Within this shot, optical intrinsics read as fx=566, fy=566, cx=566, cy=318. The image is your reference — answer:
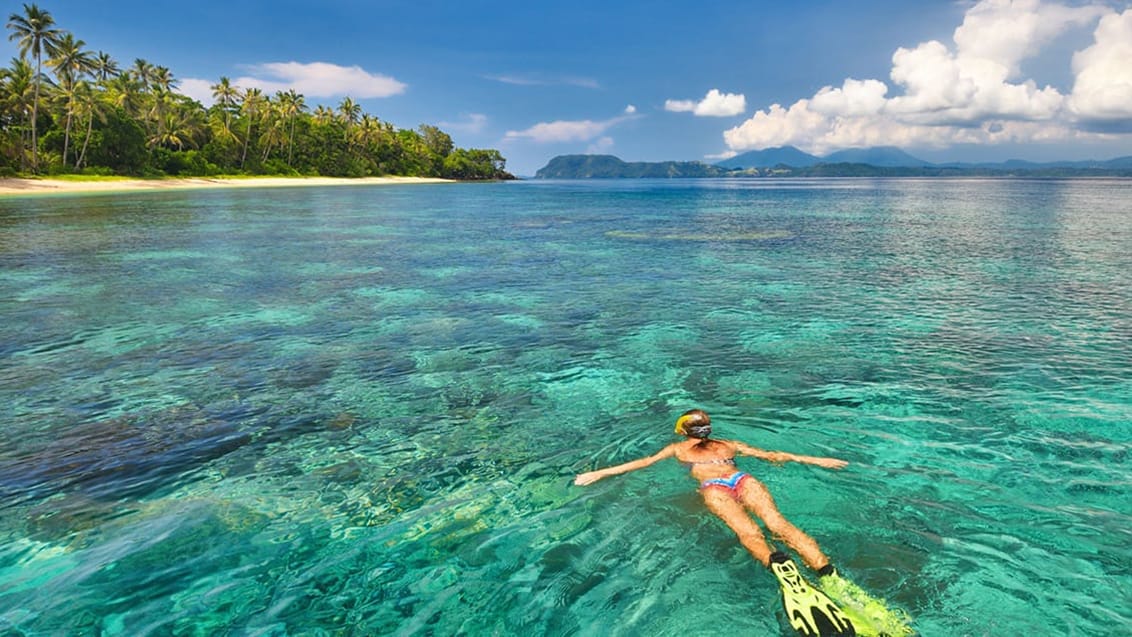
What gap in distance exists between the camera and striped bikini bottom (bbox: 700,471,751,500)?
780 cm

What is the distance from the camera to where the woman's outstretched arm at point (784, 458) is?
896 centimetres

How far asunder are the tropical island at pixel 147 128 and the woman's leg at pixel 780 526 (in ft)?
376

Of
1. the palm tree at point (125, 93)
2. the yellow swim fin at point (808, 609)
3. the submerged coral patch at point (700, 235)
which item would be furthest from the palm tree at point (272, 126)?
the yellow swim fin at point (808, 609)

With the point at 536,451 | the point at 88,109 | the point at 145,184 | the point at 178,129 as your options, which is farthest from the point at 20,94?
the point at 536,451

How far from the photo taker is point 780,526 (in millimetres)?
7117

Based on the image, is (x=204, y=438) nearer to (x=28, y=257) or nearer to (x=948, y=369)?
(x=948, y=369)

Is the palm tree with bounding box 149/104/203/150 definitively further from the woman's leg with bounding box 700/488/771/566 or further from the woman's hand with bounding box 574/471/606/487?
the woman's leg with bounding box 700/488/771/566

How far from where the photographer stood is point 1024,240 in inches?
1515

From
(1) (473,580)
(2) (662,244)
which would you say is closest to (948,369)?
(1) (473,580)

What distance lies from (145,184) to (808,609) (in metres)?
125

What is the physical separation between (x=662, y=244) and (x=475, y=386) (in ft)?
96.9

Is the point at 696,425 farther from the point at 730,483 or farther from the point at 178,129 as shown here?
the point at 178,129

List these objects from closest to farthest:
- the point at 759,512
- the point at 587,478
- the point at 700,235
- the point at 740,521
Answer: the point at 740,521
the point at 759,512
the point at 587,478
the point at 700,235

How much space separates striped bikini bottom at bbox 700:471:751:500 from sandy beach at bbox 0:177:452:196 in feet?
341
